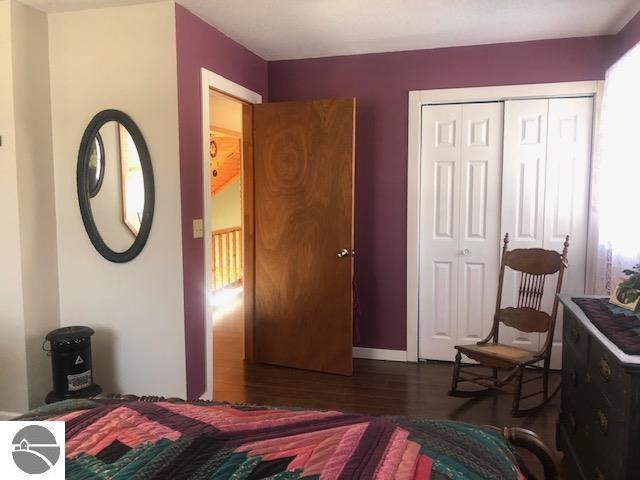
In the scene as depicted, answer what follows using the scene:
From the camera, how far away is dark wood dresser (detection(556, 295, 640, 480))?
1.64 meters

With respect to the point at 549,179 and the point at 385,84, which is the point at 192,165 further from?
the point at 549,179

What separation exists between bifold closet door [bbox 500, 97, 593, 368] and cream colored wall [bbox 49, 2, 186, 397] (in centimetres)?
237

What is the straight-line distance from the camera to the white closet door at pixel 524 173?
3.67 meters

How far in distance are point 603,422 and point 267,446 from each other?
132 cm

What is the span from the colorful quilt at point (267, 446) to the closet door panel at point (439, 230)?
8.51 ft

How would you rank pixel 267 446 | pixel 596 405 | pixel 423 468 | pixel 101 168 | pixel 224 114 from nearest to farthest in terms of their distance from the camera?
pixel 423 468, pixel 267 446, pixel 596 405, pixel 101 168, pixel 224 114

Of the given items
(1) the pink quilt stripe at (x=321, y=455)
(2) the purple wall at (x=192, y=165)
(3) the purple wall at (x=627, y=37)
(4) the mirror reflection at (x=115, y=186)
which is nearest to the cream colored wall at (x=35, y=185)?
(4) the mirror reflection at (x=115, y=186)

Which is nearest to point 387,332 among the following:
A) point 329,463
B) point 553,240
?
point 553,240

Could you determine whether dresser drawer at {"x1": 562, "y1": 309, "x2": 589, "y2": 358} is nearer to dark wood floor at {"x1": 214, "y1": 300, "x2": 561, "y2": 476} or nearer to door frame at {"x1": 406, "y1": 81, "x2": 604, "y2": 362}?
dark wood floor at {"x1": 214, "y1": 300, "x2": 561, "y2": 476}

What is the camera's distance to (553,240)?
12.2ft

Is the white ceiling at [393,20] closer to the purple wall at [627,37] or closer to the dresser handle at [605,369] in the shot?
the purple wall at [627,37]

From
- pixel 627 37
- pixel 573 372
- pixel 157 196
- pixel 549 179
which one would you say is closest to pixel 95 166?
pixel 157 196

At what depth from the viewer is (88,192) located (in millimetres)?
3029

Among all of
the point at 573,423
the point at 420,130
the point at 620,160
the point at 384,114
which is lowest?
the point at 573,423
